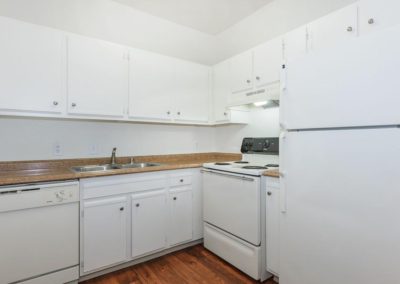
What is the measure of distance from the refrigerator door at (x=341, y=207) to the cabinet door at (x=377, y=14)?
2.83ft

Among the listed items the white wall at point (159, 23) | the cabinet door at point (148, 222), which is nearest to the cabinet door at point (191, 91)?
the white wall at point (159, 23)

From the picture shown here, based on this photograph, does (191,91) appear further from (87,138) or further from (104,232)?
(104,232)

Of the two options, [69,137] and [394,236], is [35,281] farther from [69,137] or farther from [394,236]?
[394,236]

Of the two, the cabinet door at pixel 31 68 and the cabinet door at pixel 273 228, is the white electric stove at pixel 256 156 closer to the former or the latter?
the cabinet door at pixel 273 228

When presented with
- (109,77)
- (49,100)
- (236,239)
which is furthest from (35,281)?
(109,77)

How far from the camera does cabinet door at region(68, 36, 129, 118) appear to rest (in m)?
2.04

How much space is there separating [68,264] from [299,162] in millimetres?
1943

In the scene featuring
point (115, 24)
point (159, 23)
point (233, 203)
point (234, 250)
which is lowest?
point (234, 250)

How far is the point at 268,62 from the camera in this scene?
2217 millimetres

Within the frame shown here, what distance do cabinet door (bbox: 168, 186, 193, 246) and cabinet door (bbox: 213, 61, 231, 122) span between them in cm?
103

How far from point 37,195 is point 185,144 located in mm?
1852

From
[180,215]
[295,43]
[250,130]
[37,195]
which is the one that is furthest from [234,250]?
[295,43]

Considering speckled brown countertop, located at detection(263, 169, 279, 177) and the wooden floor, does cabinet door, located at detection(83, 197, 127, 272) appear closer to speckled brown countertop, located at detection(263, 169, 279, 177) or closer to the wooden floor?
the wooden floor

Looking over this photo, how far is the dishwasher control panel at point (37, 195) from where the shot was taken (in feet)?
5.03
